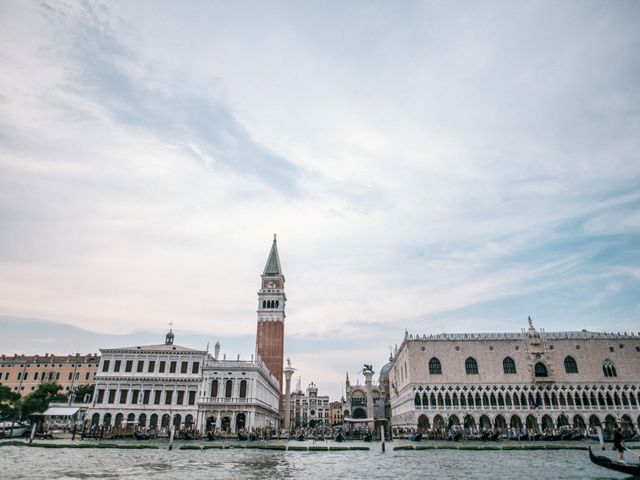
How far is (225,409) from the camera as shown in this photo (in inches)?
1928

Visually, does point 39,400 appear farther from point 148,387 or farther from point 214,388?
point 214,388

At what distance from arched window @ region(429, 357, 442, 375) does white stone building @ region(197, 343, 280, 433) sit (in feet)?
71.4

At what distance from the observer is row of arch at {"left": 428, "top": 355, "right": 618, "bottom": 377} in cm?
5569

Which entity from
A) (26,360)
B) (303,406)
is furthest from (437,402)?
(303,406)

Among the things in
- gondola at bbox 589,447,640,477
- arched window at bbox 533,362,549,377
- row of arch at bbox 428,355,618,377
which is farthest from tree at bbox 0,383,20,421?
arched window at bbox 533,362,549,377

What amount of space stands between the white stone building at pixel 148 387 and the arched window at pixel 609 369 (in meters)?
49.0

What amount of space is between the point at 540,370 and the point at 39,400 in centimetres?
6508

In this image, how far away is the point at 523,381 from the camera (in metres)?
55.1

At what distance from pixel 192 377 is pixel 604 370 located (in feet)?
165

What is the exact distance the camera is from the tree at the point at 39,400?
5778 cm

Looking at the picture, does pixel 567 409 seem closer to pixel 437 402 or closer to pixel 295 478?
pixel 437 402

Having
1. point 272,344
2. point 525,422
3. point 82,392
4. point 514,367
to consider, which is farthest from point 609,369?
A: point 82,392

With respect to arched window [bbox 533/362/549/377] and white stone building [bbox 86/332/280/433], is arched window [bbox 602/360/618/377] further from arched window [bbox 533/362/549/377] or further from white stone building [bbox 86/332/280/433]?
white stone building [bbox 86/332/280/433]

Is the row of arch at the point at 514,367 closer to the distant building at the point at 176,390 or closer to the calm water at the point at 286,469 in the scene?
the distant building at the point at 176,390
